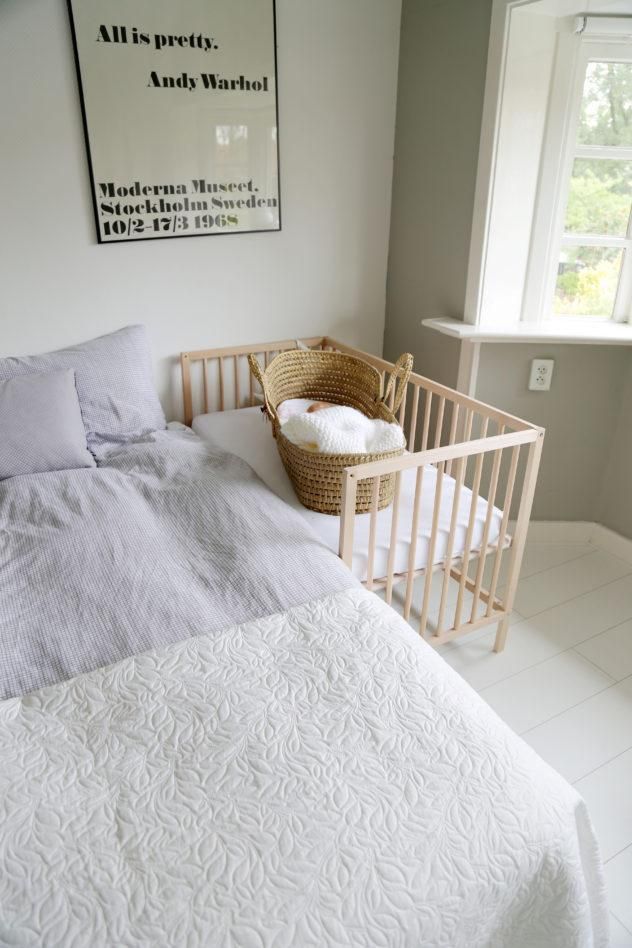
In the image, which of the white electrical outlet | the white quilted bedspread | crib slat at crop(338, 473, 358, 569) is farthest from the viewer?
the white electrical outlet

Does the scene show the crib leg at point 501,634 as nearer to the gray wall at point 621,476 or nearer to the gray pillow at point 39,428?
the gray wall at point 621,476

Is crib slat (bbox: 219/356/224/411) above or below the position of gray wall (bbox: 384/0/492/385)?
below

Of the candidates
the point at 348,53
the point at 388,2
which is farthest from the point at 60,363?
the point at 388,2

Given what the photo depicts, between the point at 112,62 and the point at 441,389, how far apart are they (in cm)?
148

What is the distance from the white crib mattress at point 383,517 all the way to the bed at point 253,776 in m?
0.17

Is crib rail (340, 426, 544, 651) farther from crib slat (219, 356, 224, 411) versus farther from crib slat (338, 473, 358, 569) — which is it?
crib slat (219, 356, 224, 411)

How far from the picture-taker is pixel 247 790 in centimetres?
104

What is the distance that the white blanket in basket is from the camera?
1805 mm

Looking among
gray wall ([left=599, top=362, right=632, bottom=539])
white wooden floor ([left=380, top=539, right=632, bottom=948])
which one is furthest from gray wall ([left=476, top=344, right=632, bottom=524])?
white wooden floor ([left=380, top=539, right=632, bottom=948])

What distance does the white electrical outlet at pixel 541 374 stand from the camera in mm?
2387

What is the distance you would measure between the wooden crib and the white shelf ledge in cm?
26

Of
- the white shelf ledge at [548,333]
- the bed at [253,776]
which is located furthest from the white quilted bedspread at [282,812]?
the white shelf ledge at [548,333]

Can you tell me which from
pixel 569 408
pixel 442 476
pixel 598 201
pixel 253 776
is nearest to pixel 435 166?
pixel 598 201

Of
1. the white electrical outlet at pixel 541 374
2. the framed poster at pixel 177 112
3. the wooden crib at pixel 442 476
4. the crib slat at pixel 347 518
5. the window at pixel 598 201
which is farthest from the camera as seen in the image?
the white electrical outlet at pixel 541 374
